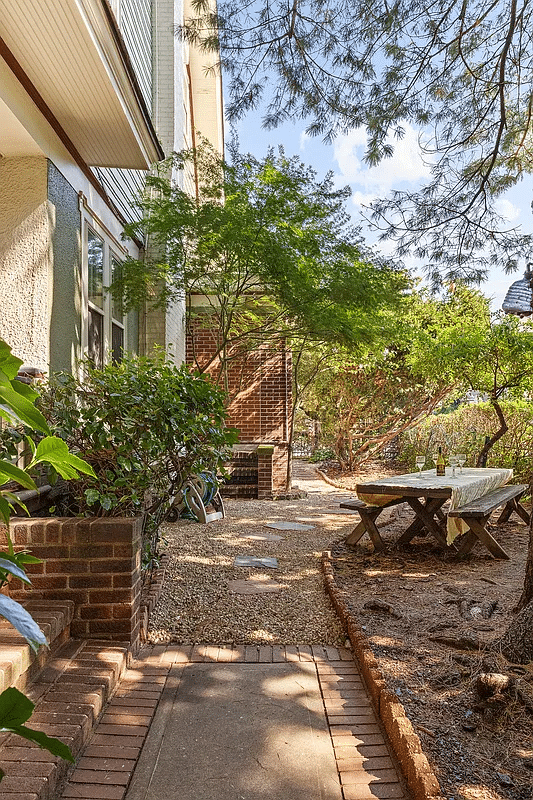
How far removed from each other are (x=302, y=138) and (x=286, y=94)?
0.35m

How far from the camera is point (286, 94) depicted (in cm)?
486

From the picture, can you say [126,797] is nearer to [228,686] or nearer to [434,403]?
[228,686]

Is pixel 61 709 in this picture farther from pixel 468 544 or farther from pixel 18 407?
pixel 468 544

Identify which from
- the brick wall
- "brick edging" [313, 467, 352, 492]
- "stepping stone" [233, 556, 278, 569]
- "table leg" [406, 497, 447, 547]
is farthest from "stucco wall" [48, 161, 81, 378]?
"brick edging" [313, 467, 352, 492]

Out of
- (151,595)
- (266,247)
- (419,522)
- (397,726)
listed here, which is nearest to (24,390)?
(397,726)

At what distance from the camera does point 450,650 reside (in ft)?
10.7

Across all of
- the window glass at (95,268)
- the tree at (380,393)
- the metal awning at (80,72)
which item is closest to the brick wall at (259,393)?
the tree at (380,393)

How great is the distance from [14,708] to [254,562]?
4.89m

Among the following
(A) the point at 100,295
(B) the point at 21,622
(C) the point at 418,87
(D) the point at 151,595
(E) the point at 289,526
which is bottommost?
(E) the point at 289,526

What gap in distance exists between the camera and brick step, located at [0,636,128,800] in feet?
6.33

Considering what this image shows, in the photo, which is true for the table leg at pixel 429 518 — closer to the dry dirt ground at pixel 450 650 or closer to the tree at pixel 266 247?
the dry dirt ground at pixel 450 650

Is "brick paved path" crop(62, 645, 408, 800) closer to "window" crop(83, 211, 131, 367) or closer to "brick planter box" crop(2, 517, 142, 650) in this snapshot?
"brick planter box" crop(2, 517, 142, 650)

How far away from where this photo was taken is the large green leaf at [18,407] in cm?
80

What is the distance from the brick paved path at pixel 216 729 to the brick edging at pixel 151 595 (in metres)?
0.16
